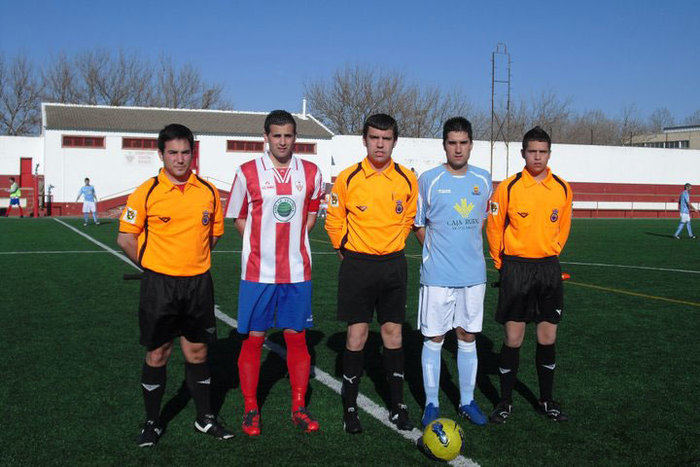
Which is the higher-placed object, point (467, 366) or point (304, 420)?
point (467, 366)

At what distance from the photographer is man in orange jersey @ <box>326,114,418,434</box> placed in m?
4.43

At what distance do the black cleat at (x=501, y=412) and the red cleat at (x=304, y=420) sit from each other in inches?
50.2

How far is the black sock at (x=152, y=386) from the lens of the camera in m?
4.25

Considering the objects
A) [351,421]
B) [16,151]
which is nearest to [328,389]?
[351,421]

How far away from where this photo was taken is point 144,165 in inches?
1511

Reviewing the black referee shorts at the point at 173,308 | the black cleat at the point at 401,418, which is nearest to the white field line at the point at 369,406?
the black cleat at the point at 401,418

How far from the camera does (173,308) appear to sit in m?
4.11

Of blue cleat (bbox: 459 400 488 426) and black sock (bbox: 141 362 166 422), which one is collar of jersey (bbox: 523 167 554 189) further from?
black sock (bbox: 141 362 166 422)

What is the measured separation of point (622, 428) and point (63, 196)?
36.9m

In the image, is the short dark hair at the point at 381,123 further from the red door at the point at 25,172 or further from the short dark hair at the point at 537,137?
the red door at the point at 25,172

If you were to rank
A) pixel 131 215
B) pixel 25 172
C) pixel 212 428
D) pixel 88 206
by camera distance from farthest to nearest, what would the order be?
pixel 25 172, pixel 88 206, pixel 212 428, pixel 131 215

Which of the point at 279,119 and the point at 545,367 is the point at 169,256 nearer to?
the point at 279,119

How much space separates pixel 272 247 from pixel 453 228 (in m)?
1.26

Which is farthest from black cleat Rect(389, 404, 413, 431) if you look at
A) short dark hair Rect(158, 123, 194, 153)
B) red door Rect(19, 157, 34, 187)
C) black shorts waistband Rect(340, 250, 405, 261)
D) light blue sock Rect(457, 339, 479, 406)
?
red door Rect(19, 157, 34, 187)
